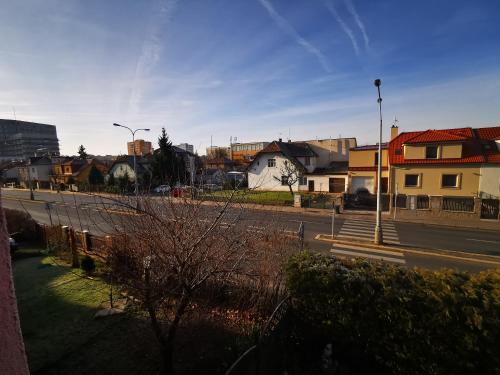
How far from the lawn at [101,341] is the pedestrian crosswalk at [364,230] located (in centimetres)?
1222

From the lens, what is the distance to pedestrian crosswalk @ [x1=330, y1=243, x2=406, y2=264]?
12.9m

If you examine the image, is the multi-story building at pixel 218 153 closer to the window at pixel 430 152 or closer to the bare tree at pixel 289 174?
the bare tree at pixel 289 174

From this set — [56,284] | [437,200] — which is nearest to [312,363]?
[56,284]

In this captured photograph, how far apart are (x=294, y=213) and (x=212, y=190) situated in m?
18.7

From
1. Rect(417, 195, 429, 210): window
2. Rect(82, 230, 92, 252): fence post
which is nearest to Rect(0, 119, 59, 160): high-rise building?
Rect(82, 230, 92, 252): fence post

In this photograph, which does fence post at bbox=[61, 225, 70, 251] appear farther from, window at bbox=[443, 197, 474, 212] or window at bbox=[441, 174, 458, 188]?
→ window at bbox=[441, 174, 458, 188]

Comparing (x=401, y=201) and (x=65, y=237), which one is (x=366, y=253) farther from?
(x=65, y=237)

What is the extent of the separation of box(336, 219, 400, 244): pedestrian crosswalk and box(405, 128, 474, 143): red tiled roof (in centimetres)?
→ 1037

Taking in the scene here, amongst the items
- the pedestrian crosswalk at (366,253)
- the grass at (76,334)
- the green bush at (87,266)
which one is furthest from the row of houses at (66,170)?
the grass at (76,334)

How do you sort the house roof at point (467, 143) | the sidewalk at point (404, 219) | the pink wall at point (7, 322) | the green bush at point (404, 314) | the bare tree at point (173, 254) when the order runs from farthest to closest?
the house roof at point (467, 143) < the sidewalk at point (404, 219) < the bare tree at point (173, 254) < the green bush at point (404, 314) < the pink wall at point (7, 322)

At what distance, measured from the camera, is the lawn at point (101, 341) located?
5.69 metres

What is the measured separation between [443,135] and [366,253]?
60.8ft

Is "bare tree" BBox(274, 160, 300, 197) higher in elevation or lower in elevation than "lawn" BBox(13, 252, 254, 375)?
higher

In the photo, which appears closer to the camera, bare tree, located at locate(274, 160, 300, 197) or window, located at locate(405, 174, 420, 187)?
window, located at locate(405, 174, 420, 187)
